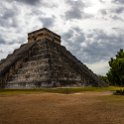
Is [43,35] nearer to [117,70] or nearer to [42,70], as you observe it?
[42,70]

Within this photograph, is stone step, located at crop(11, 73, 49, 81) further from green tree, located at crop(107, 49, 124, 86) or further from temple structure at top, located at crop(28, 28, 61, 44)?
green tree, located at crop(107, 49, 124, 86)

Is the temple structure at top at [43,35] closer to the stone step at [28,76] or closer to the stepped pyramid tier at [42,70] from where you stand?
the stepped pyramid tier at [42,70]

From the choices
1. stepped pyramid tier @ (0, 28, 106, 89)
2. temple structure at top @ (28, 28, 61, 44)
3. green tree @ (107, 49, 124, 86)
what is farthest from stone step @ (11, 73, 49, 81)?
green tree @ (107, 49, 124, 86)

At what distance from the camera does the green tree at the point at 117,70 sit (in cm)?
4744

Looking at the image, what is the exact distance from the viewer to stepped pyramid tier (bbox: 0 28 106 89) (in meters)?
28.8

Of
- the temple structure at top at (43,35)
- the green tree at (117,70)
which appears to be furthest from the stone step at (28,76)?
the green tree at (117,70)

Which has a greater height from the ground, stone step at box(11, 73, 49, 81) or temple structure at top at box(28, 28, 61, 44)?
temple structure at top at box(28, 28, 61, 44)

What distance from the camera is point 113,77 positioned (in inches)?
1972

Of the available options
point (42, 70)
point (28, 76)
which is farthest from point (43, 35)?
point (28, 76)

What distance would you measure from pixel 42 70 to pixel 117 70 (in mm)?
23315

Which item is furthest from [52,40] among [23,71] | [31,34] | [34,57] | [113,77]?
[113,77]

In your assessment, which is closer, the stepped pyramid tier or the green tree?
the stepped pyramid tier

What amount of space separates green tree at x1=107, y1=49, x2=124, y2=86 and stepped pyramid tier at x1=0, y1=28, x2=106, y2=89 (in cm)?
1491

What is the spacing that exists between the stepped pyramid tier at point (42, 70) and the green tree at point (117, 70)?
48.9ft
